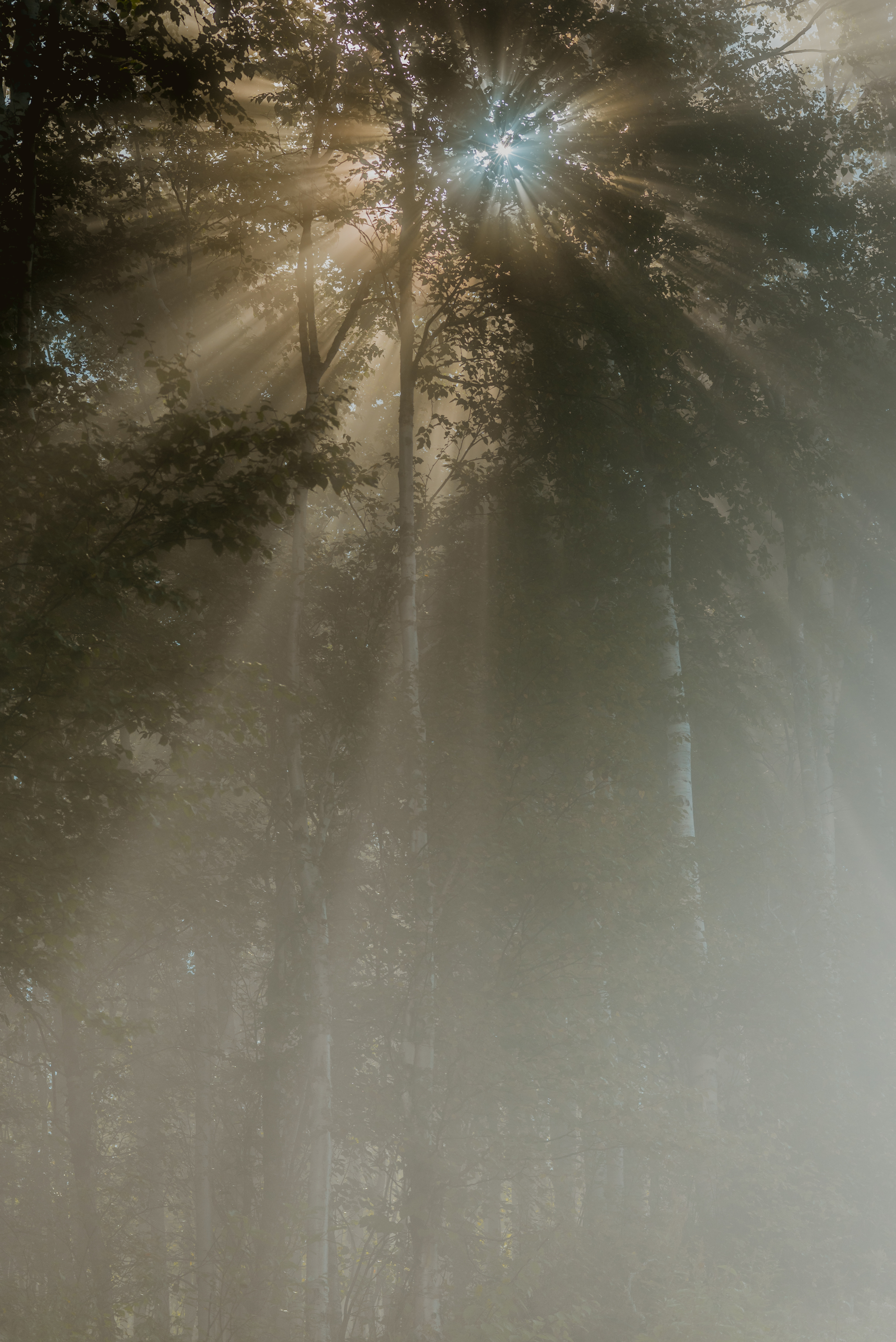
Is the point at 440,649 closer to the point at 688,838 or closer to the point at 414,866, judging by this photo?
the point at 414,866

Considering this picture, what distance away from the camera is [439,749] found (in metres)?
12.3

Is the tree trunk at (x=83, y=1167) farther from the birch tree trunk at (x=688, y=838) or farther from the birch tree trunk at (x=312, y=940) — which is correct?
A: the birch tree trunk at (x=688, y=838)

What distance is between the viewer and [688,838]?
13.0 metres

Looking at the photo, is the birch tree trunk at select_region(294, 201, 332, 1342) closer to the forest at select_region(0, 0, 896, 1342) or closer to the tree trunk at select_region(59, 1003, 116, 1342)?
the forest at select_region(0, 0, 896, 1342)

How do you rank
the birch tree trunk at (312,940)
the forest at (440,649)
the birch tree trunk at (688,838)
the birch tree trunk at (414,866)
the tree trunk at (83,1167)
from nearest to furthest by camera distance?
the forest at (440,649) → the birch tree trunk at (312,940) → the birch tree trunk at (414,866) → the birch tree trunk at (688,838) → the tree trunk at (83,1167)

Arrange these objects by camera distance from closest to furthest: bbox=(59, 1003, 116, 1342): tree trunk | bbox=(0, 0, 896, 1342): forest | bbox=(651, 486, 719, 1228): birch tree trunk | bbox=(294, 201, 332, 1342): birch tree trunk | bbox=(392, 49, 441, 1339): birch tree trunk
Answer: bbox=(0, 0, 896, 1342): forest < bbox=(294, 201, 332, 1342): birch tree trunk < bbox=(392, 49, 441, 1339): birch tree trunk < bbox=(651, 486, 719, 1228): birch tree trunk < bbox=(59, 1003, 116, 1342): tree trunk

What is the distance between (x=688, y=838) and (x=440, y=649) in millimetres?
4185

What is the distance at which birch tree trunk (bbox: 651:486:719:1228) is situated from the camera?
12.6m

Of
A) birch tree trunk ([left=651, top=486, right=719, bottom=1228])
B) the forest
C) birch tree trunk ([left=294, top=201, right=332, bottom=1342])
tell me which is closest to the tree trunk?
the forest

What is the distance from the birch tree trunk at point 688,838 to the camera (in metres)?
12.6

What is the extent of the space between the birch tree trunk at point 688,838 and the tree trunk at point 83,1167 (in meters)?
7.86

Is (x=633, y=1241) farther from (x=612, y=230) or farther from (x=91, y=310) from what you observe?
(x=91, y=310)

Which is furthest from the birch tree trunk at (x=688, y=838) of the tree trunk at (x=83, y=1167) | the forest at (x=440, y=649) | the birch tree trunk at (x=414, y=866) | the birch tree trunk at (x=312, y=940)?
the tree trunk at (x=83, y=1167)

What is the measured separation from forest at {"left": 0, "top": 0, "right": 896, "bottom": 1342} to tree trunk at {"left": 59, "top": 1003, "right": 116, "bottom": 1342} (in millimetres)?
85
